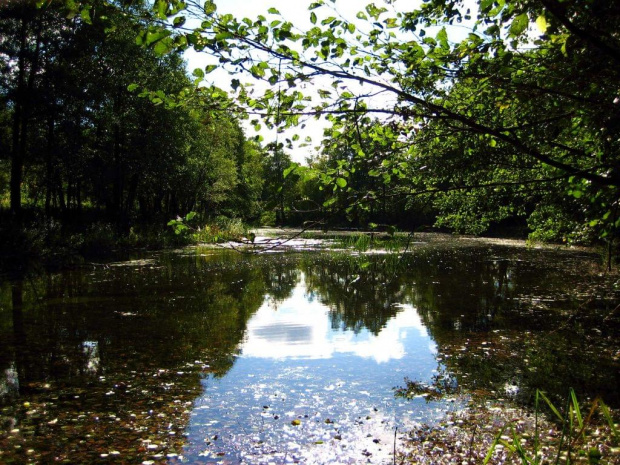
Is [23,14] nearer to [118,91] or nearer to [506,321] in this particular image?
[118,91]

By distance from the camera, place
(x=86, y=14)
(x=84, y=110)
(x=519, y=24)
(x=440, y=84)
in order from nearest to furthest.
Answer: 1. (x=519, y=24)
2. (x=86, y=14)
3. (x=440, y=84)
4. (x=84, y=110)

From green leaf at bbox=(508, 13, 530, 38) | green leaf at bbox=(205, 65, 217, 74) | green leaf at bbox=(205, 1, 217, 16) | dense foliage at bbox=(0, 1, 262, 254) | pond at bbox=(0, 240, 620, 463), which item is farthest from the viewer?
dense foliage at bbox=(0, 1, 262, 254)

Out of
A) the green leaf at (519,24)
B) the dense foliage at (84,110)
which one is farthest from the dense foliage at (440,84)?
the dense foliage at (84,110)

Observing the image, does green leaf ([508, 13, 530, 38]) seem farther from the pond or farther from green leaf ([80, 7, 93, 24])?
green leaf ([80, 7, 93, 24])

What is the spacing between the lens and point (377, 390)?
22.8 feet

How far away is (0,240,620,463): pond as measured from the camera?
17.6ft

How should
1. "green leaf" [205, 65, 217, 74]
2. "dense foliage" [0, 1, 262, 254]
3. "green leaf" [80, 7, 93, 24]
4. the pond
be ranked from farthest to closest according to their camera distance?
1. "dense foliage" [0, 1, 262, 254]
2. the pond
3. "green leaf" [205, 65, 217, 74]
4. "green leaf" [80, 7, 93, 24]

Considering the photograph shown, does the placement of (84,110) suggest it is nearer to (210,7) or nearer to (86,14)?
(86,14)

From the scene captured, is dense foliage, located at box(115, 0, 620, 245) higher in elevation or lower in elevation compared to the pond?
higher

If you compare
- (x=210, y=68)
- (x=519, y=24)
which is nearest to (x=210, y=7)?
(x=210, y=68)

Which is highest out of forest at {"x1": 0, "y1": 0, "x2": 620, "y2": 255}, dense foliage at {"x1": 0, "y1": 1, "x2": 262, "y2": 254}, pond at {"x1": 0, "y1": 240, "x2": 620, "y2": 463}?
dense foliage at {"x1": 0, "y1": 1, "x2": 262, "y2": 254}

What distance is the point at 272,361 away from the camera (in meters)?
8.46

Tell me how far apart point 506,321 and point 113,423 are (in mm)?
8997

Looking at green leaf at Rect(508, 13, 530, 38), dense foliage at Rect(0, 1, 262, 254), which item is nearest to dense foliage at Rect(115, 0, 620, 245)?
green leaf at Rect(508, 13, 530, 38)
